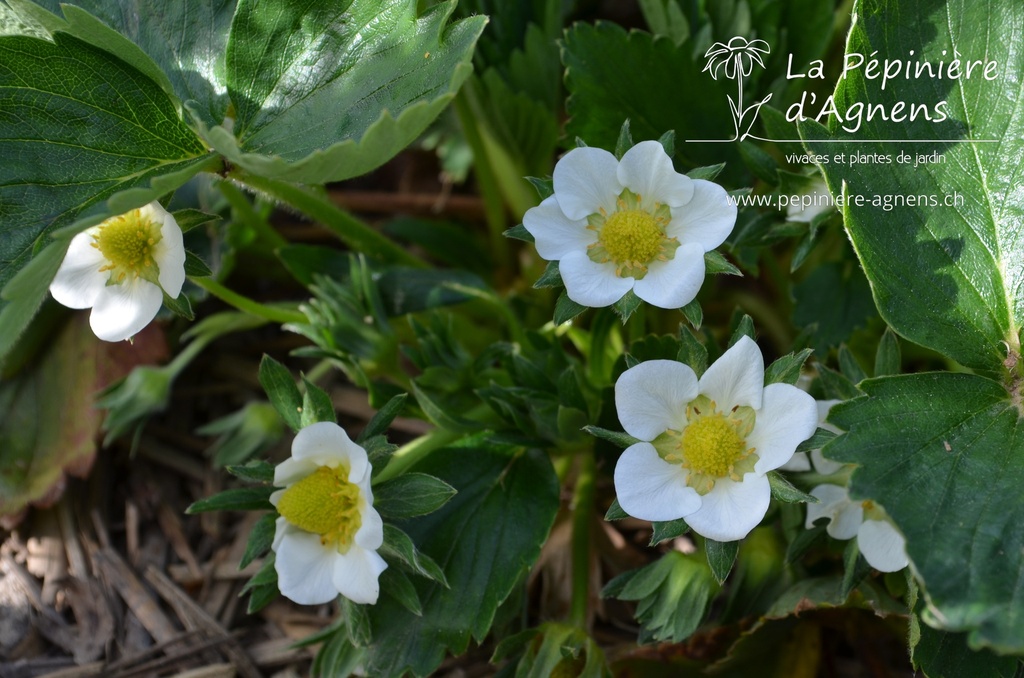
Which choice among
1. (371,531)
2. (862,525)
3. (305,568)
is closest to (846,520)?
(862,525)

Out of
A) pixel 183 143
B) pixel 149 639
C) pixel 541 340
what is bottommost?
pixel 149 639

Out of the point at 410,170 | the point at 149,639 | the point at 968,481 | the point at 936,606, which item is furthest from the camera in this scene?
the point at 410,170

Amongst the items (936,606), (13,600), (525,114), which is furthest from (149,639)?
(936,606)

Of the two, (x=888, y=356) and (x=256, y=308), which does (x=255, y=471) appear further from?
(x=888, y=356)

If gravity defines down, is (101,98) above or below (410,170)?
above

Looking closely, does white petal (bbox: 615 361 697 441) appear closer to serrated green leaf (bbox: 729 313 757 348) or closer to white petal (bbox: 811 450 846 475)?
serrated green leaf (bbox: 729 313 757 348)

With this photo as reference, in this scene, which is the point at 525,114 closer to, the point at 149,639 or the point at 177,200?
the point at 177,200
